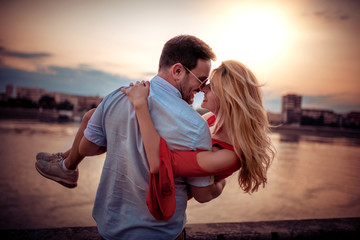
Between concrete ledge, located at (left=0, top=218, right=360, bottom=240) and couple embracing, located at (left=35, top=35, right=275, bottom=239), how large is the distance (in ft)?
4.12

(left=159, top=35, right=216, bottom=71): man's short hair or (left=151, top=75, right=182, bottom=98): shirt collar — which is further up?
(left=159, top=35, right=216, bottom=71): man's short hair

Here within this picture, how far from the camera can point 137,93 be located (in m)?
1.47

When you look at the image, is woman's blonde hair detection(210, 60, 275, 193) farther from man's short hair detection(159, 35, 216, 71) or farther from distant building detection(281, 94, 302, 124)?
distant building detection(281, 94, 302, 124)

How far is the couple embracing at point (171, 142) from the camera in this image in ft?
4.65

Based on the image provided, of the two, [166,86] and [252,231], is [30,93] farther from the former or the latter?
[166,86]

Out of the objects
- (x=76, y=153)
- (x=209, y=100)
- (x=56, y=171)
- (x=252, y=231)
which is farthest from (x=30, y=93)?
(x=209, y=100)

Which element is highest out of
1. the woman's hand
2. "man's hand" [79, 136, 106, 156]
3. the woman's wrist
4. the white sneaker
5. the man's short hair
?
the man's short hair

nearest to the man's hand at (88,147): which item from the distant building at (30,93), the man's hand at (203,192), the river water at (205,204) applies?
the man's hand at (203,192)

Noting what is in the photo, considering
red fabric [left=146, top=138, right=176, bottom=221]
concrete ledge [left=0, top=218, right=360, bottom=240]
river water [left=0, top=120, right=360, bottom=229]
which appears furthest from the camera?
river water [left=0, top=120, right=360, bottom=229]

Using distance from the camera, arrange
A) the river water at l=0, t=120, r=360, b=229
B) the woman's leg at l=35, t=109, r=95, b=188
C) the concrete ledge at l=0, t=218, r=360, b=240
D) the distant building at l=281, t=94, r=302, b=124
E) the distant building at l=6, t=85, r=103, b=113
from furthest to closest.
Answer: the distant building at l=6, t=85, r=103, b=113, the distant building at l=281, t=94, r=302, b=124, the river water at l=0, t=120, r=360, b=229, the concrete ledge at l=0, t=218, r=360, b=240, the woman's leg at l=35, t=109, r=95, b=188

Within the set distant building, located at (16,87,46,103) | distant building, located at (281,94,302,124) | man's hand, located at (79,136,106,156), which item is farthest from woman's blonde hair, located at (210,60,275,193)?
distant building, located at (16,87,46,103)

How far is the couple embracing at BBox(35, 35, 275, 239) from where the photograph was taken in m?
1.42

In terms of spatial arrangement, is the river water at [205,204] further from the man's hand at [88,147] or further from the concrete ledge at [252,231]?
the man's hand at [88,147]

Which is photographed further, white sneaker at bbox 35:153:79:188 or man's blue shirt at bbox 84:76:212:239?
white sneaker at bbox 35:153:79:188
